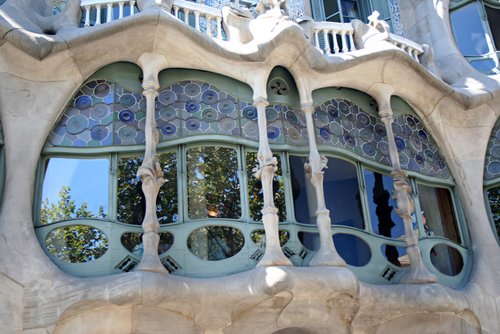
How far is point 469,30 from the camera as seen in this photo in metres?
11.8

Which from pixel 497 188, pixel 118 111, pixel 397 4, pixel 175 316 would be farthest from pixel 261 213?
pixel 397 4

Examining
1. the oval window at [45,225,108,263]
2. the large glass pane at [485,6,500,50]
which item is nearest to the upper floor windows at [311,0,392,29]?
the large glass pane at [485,6,500,50]

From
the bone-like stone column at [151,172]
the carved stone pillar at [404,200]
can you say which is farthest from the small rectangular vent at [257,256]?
the carved stone pillar at [404,200]

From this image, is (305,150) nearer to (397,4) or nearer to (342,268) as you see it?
(342,268)

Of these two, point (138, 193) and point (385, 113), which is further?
point (385, 113)

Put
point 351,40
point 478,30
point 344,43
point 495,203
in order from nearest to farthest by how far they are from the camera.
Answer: point 344,43 → point 351,40 → point 495,203 → point 478,30

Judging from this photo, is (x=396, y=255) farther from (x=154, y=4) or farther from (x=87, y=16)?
(x=87, y=16)

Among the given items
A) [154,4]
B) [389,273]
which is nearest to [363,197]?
[389,273]

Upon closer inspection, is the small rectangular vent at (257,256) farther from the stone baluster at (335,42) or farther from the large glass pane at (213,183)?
the stone baluster at (335,42)

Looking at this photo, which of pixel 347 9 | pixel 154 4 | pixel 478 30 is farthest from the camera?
pixel 347 9

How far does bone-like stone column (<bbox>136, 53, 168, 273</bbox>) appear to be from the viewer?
7.59m

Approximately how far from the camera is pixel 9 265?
747cm

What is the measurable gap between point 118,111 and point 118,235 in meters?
1.72

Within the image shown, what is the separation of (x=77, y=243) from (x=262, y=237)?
2.23m
